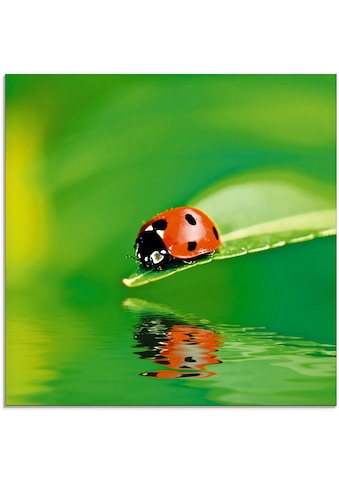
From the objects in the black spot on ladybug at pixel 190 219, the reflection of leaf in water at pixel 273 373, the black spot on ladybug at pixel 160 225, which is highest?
the black spot on ladybug at pixel 190 219

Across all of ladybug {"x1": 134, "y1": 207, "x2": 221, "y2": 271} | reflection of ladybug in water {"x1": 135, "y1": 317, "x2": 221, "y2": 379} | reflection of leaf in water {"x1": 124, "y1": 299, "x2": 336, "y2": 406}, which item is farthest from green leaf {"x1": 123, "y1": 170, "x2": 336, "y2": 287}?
reflection of leaf in water {"x1": 124, "y1": 299, "x2": 336, "y2": 406}

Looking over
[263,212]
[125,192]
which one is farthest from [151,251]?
[263,212]

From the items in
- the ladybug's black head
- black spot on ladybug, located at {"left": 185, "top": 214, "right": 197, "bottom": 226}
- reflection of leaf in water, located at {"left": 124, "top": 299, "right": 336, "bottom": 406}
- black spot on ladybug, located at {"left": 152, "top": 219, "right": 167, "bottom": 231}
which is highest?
black spot on ladybug, located at {"left": 185, "top": 214, "right": 197, "bottom": 226}

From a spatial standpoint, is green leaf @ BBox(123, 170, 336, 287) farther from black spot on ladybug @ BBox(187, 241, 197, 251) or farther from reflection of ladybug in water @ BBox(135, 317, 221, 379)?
reflection of ladybug in water @ BBox(135, 317, 221, 379)

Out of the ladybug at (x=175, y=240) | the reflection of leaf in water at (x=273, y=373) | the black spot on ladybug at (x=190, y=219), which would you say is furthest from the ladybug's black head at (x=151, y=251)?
the reflection of leaf in water at (x=273, y=373)

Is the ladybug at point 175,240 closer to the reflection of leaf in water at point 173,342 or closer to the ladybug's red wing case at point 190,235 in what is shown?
the ladybug's red wing case at point 190,235
